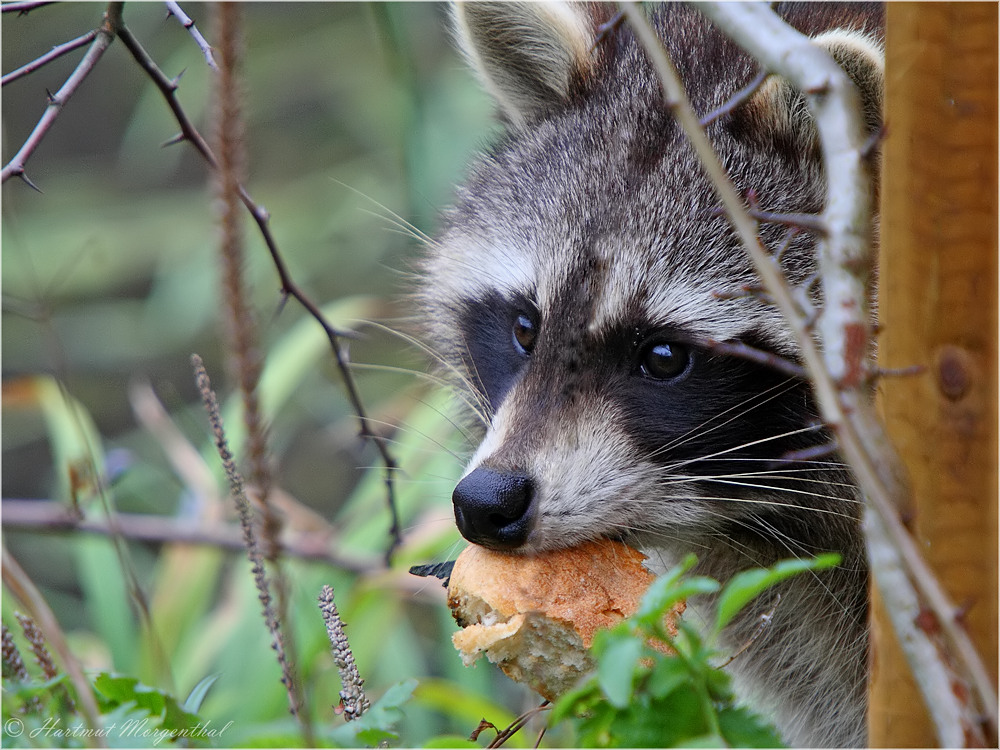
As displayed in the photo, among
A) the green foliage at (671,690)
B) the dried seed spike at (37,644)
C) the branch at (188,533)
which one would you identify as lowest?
the branch at (188,533)

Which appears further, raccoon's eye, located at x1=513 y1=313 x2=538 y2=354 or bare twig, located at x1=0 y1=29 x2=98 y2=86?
raccoon's eye, located at x1=513 y1=313 x2=538 y2=354

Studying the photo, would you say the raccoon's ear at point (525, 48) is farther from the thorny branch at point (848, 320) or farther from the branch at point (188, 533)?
the branch at point (188, 533)

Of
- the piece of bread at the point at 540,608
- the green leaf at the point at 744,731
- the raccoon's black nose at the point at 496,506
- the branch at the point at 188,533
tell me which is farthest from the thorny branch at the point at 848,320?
the branch at the point at 188,533

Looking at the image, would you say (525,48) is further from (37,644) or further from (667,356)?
(37,644)

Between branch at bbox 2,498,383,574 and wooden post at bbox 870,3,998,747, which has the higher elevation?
wooden post at bbox 870,3,998,747

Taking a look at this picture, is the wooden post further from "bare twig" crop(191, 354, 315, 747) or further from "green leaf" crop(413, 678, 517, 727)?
"green leaf" crop(413, 678, 517, 727)

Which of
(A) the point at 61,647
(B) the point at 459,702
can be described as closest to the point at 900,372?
(A) the point at 61,647

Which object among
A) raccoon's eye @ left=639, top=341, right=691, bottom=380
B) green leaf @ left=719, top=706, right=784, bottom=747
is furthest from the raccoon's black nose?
green leaf @ left=719, top=706, right=784, bottom=747
